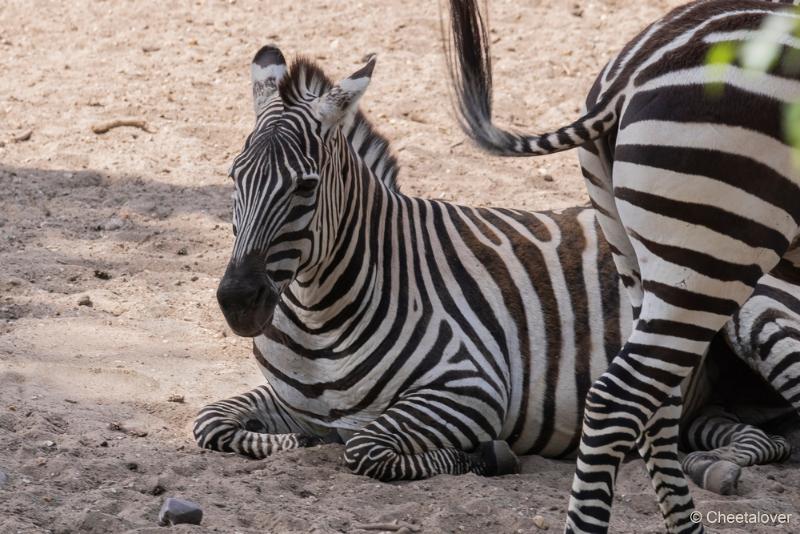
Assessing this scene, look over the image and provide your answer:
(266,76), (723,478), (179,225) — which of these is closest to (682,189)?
(723,478)

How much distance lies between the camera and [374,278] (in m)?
5.70

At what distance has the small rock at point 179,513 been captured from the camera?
4.40 meters

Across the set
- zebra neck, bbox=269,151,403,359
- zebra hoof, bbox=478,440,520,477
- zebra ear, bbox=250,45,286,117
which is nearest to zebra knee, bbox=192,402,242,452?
zebra neck, bbox=269,151,403,359

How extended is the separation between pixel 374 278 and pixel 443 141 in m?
4.39

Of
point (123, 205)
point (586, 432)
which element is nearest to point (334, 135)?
point (586, 432)

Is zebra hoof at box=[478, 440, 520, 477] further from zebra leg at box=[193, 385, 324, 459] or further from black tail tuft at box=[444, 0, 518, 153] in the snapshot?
Answer: black tail tuft at box=[444, 0, 518, 153]

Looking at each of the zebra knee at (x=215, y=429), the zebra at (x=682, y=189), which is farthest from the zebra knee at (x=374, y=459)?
the zebra at (x=682, y=189)

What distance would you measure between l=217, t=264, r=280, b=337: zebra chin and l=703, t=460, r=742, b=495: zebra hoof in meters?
2.08

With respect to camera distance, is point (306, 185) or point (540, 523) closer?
point (540, 523)

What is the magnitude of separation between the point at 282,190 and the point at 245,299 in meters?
0.53

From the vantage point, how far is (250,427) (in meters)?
5.84

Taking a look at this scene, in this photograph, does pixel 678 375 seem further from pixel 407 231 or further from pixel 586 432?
pixel 407 231

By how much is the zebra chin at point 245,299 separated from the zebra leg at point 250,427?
2.30 feet

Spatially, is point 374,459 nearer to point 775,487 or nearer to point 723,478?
point 723,478
